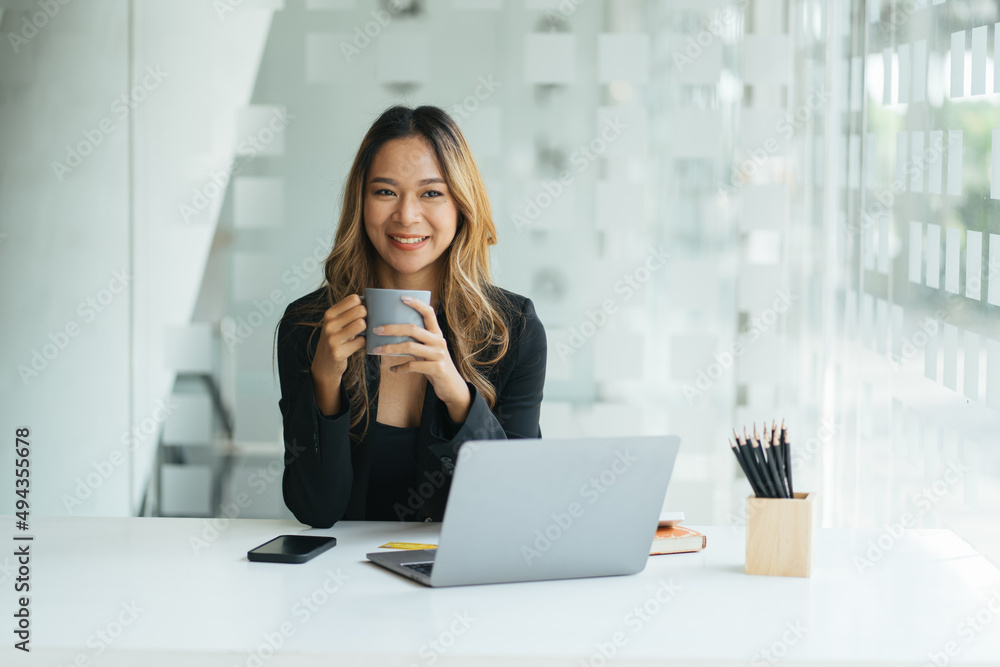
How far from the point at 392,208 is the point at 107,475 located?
5.59 feet

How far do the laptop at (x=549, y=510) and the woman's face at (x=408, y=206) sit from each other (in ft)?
2.68

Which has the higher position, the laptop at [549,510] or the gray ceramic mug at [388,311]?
the gray ceramic mug at [388,311]

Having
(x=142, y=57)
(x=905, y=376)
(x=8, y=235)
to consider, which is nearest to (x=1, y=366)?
(x=8, y=235)

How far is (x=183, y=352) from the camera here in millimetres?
2938

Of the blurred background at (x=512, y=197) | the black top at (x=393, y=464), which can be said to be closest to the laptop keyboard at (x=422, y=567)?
the black top at (x=393, y=464)

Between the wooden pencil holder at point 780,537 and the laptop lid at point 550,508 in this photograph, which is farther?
the wooden pencil holder at point 780,537

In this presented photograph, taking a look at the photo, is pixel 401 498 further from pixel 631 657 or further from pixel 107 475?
pixel 107 475

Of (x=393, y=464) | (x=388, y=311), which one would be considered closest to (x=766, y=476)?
(x=388, y=311)

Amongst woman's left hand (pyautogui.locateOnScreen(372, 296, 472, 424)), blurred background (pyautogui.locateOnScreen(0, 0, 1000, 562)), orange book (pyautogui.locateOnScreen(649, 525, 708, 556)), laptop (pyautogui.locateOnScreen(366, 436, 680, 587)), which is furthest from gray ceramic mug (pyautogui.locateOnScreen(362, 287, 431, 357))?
blurred background (pyautogui.locateOnScreen(0, 0, 1000, 562))

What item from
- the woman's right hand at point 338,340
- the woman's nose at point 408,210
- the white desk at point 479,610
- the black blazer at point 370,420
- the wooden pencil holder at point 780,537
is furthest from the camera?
the woman's nose at point 408,210

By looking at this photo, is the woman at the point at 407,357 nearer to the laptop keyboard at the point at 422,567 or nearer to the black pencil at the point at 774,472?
the laptop keyboard at the point at 422,567

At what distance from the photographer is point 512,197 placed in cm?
288

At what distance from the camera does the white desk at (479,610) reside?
39.1 inches

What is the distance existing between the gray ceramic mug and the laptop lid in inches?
12.6
